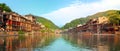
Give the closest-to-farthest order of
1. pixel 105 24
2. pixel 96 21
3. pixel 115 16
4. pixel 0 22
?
pixel 0 22
pixel 115 16
pixel 105 24
pixel 96 21

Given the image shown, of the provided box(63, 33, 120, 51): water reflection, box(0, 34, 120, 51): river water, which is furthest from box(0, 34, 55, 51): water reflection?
box(63, 33, 120, 51): water reflection

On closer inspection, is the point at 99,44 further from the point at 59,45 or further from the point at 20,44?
the point at 20,44

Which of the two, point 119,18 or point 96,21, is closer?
point 119,18

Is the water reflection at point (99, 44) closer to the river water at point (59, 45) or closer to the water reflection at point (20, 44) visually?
the river water at point (59, 45)

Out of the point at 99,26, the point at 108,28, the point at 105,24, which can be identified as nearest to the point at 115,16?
the point at 108,28

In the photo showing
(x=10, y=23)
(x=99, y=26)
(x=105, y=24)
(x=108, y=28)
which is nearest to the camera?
(x=10, y=23)

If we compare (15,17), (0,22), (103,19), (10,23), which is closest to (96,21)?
(103,19)

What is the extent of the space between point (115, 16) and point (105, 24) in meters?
24.2

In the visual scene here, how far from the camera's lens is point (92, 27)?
19338cm

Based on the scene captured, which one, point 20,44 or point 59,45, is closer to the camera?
point 20,44

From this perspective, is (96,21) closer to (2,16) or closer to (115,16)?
(115,16)

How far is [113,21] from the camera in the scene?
452 feet

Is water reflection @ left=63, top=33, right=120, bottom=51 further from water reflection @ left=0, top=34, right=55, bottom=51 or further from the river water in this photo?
water reflection @ left=0, top=34, right=55, bottom=51

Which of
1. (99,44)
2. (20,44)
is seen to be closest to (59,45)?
(20,44)
